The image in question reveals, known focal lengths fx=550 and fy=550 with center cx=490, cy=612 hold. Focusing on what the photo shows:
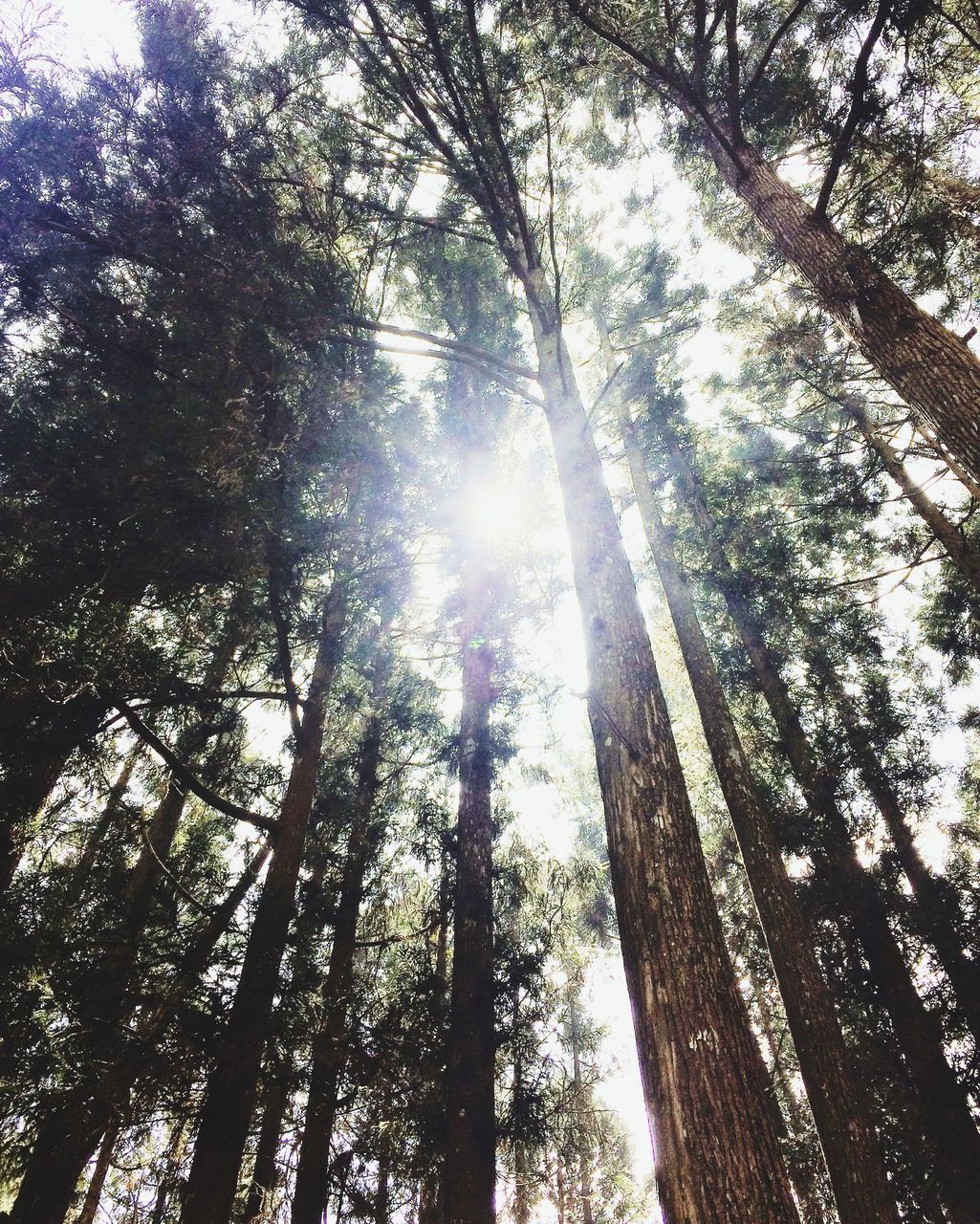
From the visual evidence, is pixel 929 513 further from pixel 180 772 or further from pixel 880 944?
pixel 180 772

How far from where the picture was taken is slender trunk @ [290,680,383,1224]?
14.8 feet

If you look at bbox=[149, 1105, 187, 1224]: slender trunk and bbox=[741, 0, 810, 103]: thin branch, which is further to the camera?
bbox=[149, 1105, 187, 1224]: slender trunk

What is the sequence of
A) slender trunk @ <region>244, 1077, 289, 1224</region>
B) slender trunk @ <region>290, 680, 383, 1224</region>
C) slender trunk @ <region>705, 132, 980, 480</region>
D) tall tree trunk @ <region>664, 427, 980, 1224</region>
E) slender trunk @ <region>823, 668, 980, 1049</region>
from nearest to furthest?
1. slender trunk @ <region>705, 132, 980, 480</region>
2. slender trunk @ <region>244, 1077, 289, 1224</region>
3. slender trunk @ <region>290, 680, 383, 1224</region>
4. tall tree trunk @ <region>664, 427, 980, 1224</region>
5. slender trunk @ <region>823, 668, 980, 1049</region>

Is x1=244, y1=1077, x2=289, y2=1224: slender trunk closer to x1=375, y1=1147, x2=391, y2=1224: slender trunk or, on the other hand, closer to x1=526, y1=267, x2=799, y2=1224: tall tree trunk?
x1=375, y1=1147, x2=391, y2=1224: slender trunk

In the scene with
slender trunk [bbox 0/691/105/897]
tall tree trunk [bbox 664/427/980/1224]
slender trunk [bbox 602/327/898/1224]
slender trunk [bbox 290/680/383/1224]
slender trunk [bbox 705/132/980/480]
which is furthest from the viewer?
Result: tall tree trunk [bbox 664/427/980/1224]

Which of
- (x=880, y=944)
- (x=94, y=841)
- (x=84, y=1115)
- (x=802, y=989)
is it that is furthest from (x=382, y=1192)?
(x=880, y=944)

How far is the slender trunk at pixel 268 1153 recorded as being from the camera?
420cm

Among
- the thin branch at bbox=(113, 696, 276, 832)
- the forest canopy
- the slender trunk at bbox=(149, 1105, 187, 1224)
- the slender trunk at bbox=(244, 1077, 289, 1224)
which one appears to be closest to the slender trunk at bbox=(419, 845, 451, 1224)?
the forest canopy

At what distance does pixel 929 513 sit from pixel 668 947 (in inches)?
322

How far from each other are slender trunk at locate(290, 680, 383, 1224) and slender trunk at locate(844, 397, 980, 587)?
7.02 meters

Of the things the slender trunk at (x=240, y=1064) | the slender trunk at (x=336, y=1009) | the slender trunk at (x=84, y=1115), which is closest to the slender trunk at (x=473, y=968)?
the slender trunk at (x=336, y=1009)

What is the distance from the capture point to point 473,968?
5.28 metres

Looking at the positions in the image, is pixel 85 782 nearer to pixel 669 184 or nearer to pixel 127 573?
pixel 127 573

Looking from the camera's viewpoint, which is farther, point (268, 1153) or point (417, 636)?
point (417, 636)
